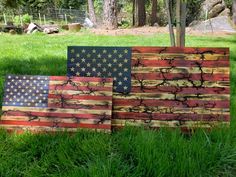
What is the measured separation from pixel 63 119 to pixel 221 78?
1.45 m

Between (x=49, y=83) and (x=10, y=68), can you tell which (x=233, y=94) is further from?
(x=10, y=68)

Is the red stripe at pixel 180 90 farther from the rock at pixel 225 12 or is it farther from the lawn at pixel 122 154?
the rock at pixel 225 12

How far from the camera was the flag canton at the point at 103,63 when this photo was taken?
3.36 m

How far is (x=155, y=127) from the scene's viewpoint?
325 cm

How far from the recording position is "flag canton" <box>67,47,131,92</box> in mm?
3357

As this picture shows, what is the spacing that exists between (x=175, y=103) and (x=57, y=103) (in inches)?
41.5

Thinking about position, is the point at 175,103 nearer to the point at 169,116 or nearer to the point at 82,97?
the point at 169,116

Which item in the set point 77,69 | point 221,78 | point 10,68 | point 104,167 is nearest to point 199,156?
point 104,167

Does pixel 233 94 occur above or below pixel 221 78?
below

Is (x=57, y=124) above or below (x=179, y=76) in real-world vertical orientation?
below

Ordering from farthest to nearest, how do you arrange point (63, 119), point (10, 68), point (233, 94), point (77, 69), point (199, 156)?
point (10, 68)
point (233, 94)
point (77, 69)
point (63, 119)
point (199, 156)

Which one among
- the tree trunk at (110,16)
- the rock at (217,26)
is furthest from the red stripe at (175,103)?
the tree trunk at (110,16)

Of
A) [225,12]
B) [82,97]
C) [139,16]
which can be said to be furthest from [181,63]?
[225,12]

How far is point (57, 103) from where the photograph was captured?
3264mm
